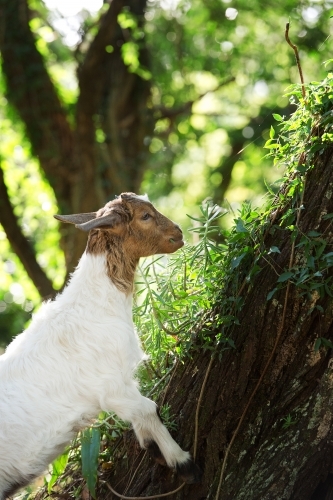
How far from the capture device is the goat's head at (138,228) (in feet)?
16.6

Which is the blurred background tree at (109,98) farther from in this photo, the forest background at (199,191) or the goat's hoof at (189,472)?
the goat's hoof at (189,472)

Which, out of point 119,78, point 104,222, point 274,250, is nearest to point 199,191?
point 119,78

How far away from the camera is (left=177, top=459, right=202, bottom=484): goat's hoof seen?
4590mm

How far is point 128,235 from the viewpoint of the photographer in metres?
5.09

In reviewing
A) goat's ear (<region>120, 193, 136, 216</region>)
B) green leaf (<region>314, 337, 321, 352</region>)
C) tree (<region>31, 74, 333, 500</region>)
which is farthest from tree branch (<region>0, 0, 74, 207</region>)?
green leaf (<region>314, 337, 321, 352</region>)

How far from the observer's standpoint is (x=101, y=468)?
510 centimetres

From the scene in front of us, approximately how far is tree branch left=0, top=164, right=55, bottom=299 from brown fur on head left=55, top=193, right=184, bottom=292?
23.3 feet

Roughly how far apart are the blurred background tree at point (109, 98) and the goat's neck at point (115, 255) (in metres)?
5.73

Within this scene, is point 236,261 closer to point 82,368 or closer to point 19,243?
point 82,368

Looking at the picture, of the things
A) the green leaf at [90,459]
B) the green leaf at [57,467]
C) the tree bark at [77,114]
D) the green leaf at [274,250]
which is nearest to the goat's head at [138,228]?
the green leaf at [274,250]

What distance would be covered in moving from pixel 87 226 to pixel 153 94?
9.75 metres

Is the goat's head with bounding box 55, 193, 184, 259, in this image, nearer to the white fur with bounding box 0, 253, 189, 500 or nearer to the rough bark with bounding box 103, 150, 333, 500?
the white fur with bounding box 0, 253, 189, 500

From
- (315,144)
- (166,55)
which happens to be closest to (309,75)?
(166,55)

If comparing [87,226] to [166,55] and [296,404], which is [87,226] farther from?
[166,55]
